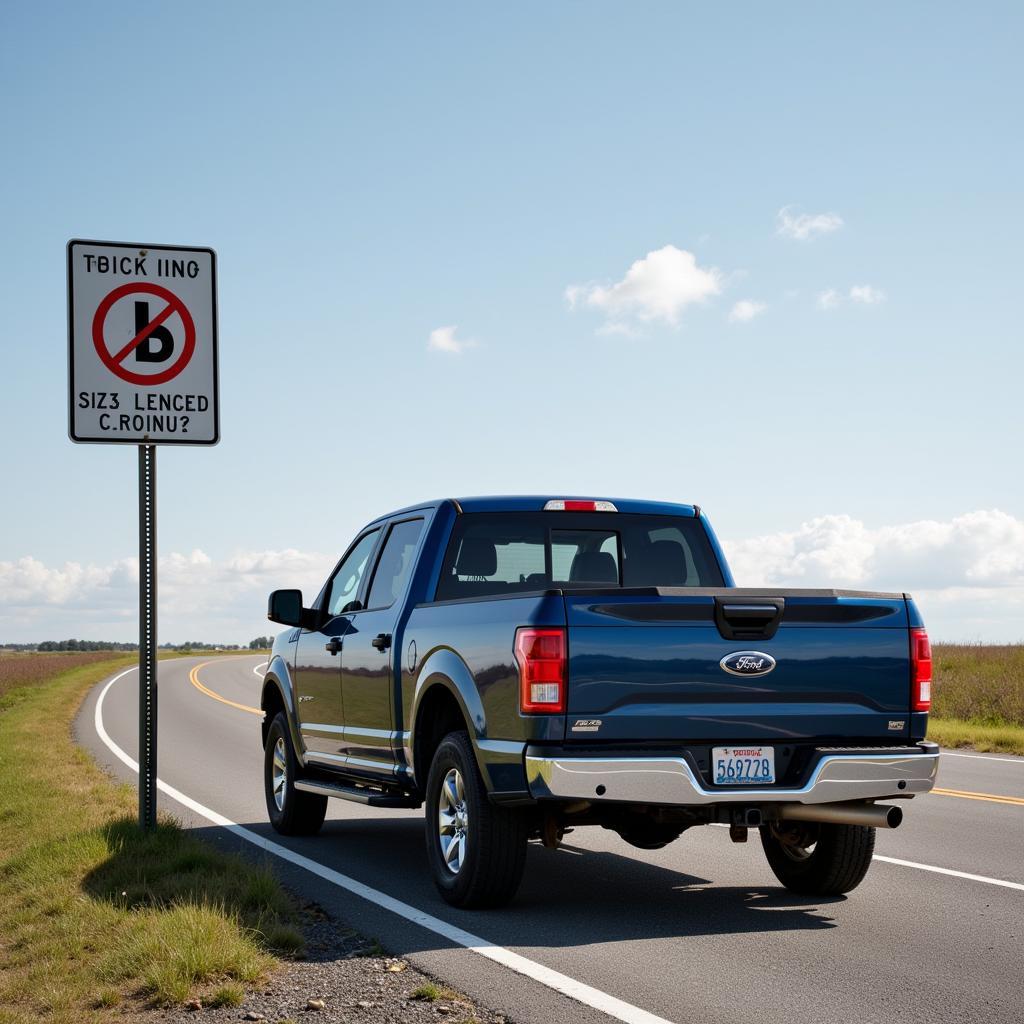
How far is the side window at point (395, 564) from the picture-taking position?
9188 millimetres

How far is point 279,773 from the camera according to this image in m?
11.4

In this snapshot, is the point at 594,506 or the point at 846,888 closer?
the point at 846,888

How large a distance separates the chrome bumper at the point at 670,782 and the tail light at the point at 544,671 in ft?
0.84

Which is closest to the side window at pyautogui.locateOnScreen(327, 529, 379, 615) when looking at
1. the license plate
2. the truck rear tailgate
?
the truck rear tailgate

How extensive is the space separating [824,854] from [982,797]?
625cm

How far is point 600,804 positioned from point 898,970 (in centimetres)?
161

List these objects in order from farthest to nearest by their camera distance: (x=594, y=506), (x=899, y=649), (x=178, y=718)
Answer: (x=178, y=718) < (x=594, y=506) < (x=899, y=649)

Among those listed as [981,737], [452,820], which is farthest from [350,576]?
[981,737]

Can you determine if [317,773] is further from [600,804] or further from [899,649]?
[899,649]

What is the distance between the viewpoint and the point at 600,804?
23.5ft

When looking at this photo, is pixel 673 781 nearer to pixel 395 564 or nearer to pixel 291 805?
pixel 395 564

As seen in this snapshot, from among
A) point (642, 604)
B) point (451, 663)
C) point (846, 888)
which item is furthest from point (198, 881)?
point (846, 888)

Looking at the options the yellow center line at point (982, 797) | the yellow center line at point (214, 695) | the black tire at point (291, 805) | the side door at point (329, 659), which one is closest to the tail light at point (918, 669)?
the side door at point (329, 659)

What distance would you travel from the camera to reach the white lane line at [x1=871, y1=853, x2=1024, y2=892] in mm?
8625
